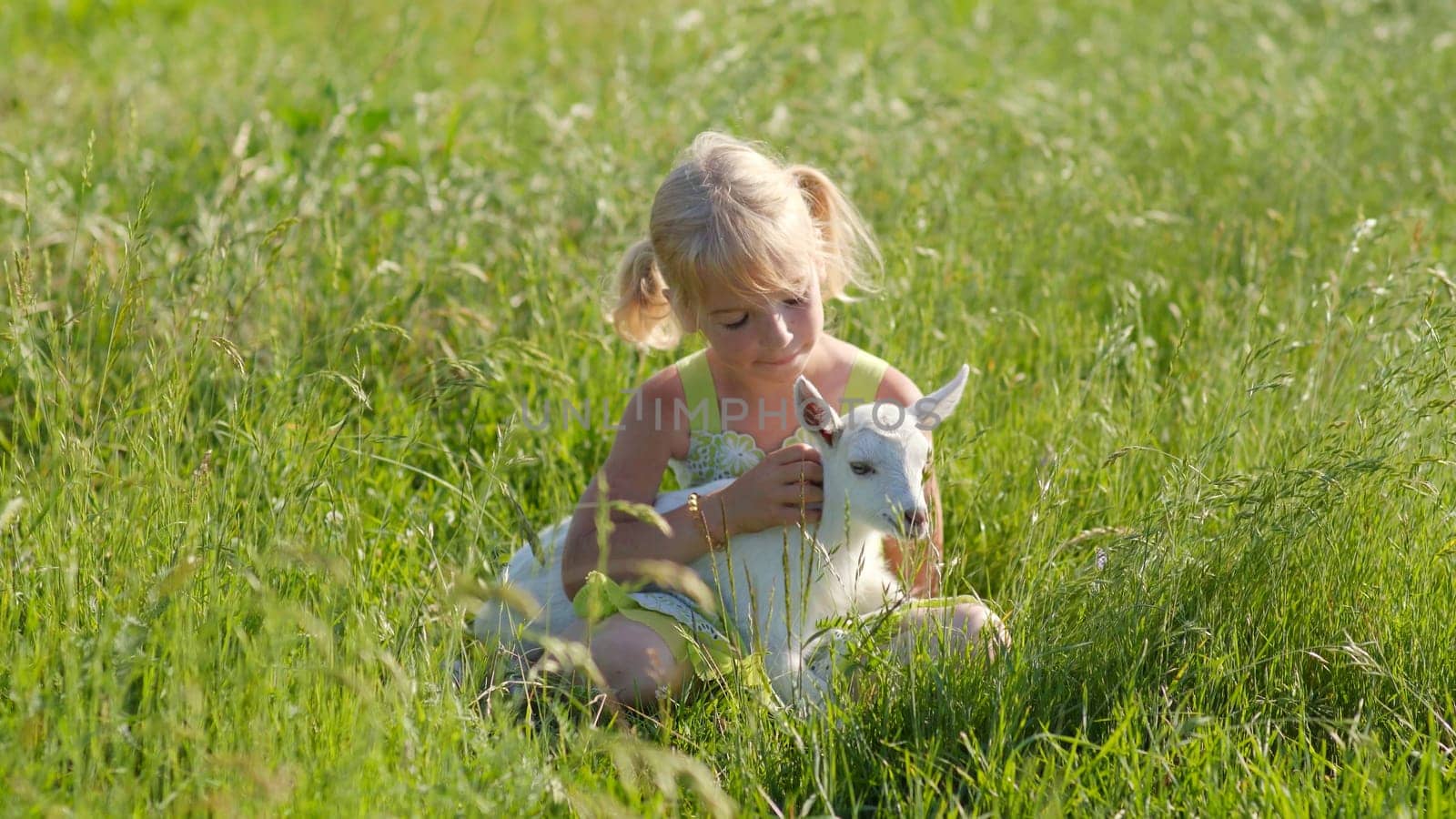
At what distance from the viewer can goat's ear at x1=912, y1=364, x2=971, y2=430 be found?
8.80ft

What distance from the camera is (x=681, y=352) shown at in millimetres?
3971

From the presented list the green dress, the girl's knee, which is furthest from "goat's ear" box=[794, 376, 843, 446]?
the girl's knee

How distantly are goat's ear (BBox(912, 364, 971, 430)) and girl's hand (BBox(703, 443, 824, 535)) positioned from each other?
0.25m

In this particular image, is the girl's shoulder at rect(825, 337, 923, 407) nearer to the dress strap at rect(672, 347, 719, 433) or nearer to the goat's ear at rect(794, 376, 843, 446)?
the dress strap at rect(672, 347, 719, 433)

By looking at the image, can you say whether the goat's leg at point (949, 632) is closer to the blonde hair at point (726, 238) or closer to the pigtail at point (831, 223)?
the blonde hair at point (726, 238)

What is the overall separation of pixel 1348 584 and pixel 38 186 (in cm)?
424

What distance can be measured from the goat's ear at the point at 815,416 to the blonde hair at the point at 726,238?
0.26 m

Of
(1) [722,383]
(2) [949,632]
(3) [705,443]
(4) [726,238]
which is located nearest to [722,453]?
(3) [705,443]

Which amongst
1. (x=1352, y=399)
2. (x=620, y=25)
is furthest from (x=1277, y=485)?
(x=620, y=25)

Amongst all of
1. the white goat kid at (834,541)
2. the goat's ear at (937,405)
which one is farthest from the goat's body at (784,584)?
the goat's ear at (937,405)

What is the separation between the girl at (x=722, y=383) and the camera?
2850 mm

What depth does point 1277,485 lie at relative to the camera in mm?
2523

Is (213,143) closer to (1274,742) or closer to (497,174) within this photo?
(497,174)

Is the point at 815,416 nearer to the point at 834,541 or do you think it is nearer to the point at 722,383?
the point at 834,541
